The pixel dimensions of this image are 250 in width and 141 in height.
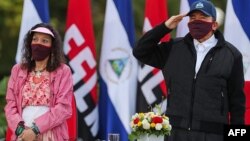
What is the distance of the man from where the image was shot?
6582 millimetres

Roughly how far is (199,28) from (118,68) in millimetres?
3466

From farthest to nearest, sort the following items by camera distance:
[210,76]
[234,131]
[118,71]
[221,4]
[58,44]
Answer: [221,4] → [118,71] → [58,44] → [210,76] → [234,131]

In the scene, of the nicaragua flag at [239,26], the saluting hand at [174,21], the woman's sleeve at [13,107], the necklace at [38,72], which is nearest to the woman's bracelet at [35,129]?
the woman's sleeve at [13,107]

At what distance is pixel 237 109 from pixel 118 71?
11.5 ft

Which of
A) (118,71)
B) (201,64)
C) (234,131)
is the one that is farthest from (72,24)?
(234,131)

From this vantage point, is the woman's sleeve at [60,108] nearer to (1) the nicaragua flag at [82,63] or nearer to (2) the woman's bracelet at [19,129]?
(2) the woman's bracelet at [19,129]

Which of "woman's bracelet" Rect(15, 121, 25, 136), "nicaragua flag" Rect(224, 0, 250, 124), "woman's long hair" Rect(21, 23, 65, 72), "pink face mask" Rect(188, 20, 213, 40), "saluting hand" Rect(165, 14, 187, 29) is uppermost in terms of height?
"nicaragua flag" Rect(224, 0, 250, 124)

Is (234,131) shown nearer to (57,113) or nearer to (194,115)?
(194,115)

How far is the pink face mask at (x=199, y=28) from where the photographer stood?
21.9 feet

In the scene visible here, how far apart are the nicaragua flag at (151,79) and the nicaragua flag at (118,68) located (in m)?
0.12

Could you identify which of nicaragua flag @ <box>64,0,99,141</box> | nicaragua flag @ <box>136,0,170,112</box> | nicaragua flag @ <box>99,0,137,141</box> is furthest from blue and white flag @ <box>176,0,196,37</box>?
nicaragua flag @ <box>64,0,99,141</box>

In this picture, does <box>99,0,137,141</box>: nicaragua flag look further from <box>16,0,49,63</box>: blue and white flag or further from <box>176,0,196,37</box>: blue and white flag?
<box>16,0,49,63</box>: blue and white flag

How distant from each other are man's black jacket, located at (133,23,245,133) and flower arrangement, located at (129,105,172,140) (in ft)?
1.34

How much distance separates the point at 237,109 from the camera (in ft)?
22.0
